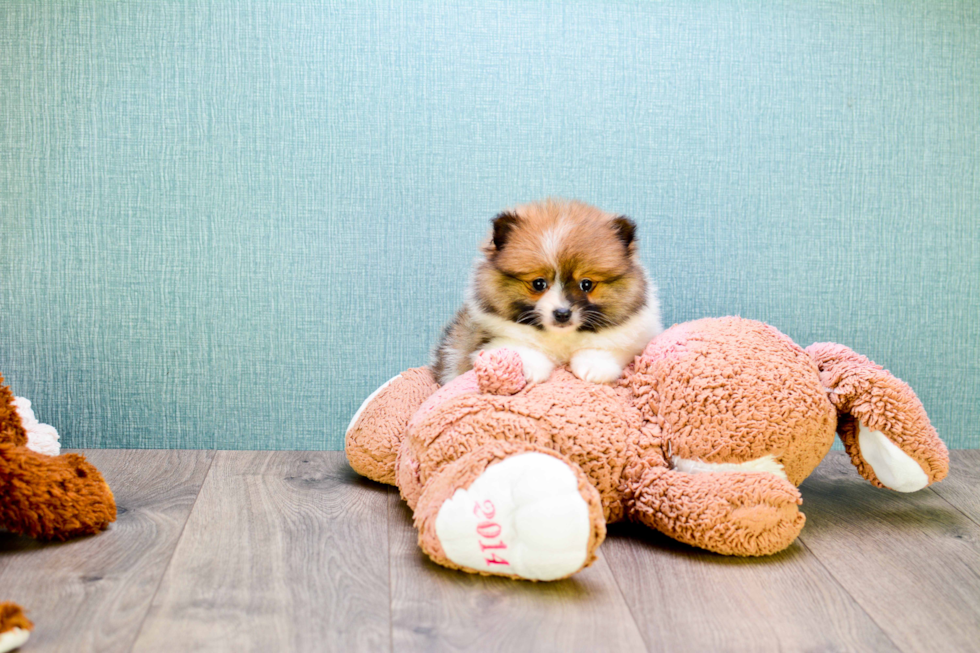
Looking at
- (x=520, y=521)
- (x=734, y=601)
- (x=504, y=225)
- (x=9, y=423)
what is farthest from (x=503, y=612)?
(x=9, y=423)

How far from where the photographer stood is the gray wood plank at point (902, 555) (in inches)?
46.8

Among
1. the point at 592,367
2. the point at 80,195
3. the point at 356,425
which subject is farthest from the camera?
the point at 80,195

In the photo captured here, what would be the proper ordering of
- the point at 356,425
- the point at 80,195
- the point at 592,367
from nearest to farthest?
the point at 592,367 < the point at 356,425 < the point at 80,195

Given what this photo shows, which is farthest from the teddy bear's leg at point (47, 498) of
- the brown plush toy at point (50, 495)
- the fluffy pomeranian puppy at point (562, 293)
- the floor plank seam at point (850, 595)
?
the floor plank seam at point (850, 595)

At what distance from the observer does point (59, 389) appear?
1.99 metres

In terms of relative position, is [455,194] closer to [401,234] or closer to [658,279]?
[401,234]

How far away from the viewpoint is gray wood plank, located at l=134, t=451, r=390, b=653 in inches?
43.8

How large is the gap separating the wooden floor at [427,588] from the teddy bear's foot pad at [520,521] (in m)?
0.06

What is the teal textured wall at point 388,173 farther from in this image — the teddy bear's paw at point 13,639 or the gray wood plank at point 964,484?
the teddy bear's paw at point 13,639

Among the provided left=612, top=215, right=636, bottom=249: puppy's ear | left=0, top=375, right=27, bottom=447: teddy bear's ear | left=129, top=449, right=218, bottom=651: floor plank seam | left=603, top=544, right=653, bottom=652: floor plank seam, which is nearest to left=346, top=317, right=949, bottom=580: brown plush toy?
left=603, top=544, right=653, bottom=652: floor plank seam

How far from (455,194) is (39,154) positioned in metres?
1.01

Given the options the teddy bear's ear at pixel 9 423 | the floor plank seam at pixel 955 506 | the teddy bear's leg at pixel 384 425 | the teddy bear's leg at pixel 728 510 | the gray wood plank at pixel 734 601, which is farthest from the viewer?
the teddy bear's leg at pixel 384 425

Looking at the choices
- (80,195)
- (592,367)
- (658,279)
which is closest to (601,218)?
(592,367)

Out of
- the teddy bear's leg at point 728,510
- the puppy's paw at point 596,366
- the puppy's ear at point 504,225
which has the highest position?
the puppy's ear at point 504,225
